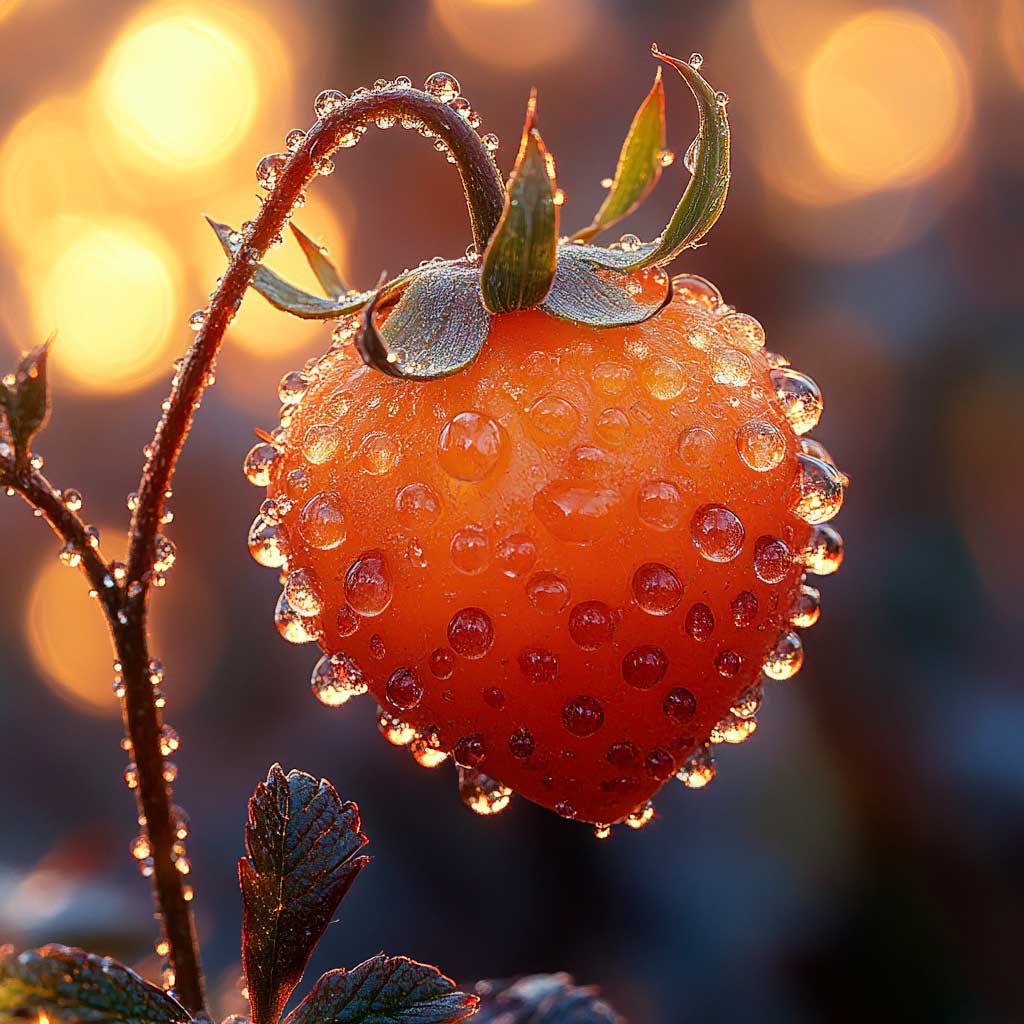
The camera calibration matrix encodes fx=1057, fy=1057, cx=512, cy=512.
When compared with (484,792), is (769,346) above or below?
above

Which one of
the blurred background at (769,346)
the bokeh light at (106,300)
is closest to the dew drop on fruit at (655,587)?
the blurred background at (769,346)

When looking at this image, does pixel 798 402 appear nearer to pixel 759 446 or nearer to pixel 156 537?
pixel 759 446

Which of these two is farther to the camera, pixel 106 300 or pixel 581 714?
pixel 106 300

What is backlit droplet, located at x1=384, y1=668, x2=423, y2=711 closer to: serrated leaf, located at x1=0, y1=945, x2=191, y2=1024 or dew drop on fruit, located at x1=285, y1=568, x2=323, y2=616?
dew drop on fruit, located at x1=285, y1=568, x2=323, y2=616

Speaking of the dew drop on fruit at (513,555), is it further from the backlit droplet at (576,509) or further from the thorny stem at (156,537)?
the thorny stem at (156,537)

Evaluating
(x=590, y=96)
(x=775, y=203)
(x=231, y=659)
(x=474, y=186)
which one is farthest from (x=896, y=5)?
(x=474, y=186)

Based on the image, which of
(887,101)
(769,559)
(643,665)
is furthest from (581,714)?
(887,101)
